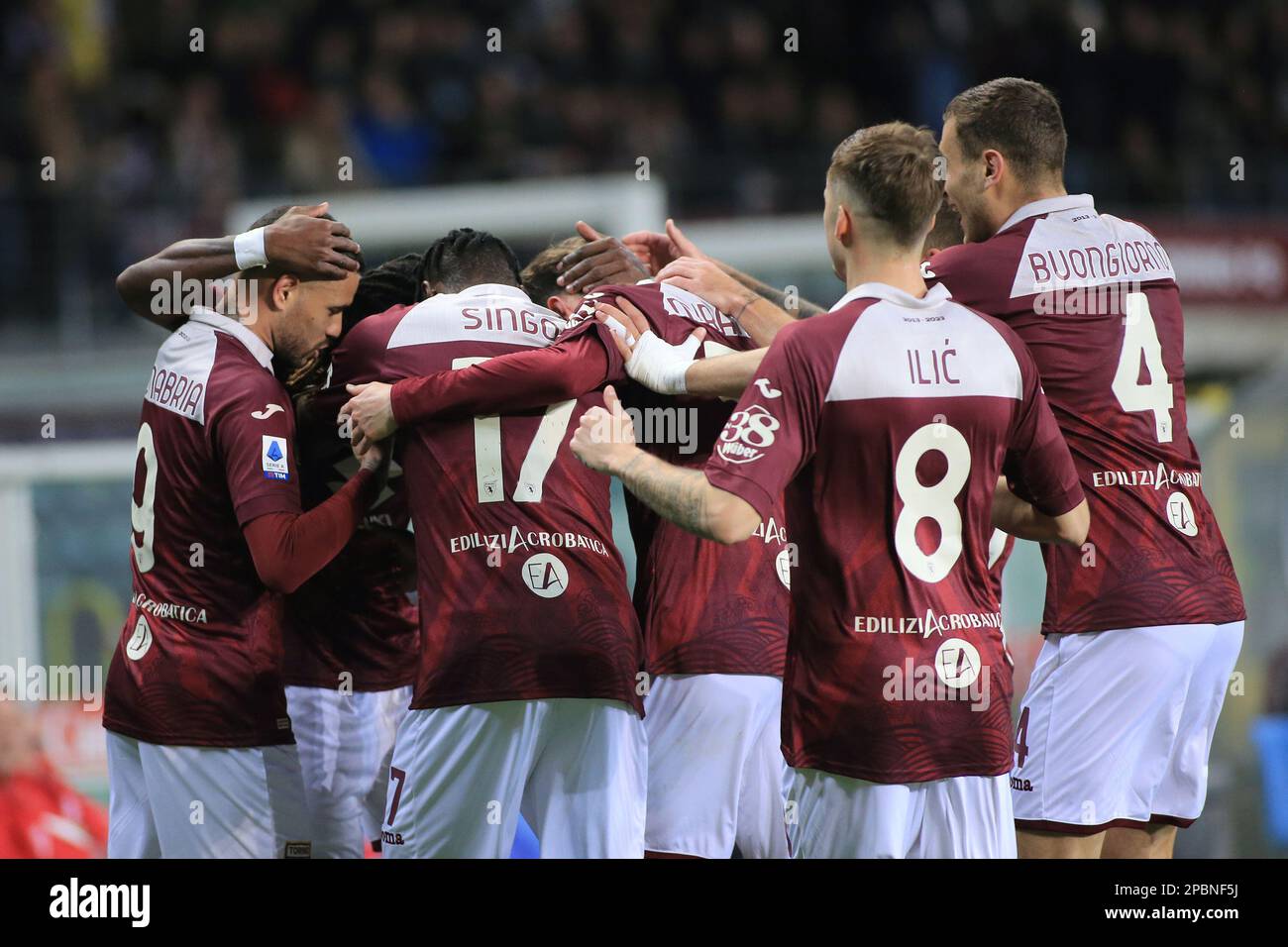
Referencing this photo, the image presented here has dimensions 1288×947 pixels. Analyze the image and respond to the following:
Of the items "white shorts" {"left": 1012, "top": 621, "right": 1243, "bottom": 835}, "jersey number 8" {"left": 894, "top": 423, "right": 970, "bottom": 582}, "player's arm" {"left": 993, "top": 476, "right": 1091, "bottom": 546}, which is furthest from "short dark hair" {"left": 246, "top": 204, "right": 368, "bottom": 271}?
"white shorts" {"left": 1012, "top": 621, "right": 1243, "bottom": 835}

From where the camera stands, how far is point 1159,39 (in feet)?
48.3

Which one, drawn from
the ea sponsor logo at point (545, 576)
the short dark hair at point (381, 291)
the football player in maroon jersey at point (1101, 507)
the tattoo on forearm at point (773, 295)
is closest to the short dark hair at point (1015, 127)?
the football player in maroon jersey at point (1101, 507)

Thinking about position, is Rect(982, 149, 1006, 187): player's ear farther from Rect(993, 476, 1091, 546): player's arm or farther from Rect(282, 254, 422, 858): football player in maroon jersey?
Rect(282, 254, 422, 858): football player in maroon jersey

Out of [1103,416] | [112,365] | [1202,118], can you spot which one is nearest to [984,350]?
[1103,416]

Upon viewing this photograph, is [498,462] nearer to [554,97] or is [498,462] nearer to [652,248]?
[652,248]

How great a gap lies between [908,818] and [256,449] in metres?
2.08

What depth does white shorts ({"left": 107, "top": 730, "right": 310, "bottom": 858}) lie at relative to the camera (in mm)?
4648

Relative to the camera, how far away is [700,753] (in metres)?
4.79

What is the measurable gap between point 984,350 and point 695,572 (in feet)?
4.39

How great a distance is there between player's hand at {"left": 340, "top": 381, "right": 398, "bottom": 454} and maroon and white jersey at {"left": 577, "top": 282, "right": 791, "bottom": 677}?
27.8 inches

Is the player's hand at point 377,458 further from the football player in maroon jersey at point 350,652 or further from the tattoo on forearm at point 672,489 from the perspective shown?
the tattoo on forearm at point 672,489

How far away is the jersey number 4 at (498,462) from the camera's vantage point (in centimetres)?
441

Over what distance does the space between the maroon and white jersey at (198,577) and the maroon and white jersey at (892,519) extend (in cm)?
161

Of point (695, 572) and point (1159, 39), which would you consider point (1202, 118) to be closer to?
point (1159, 39)
